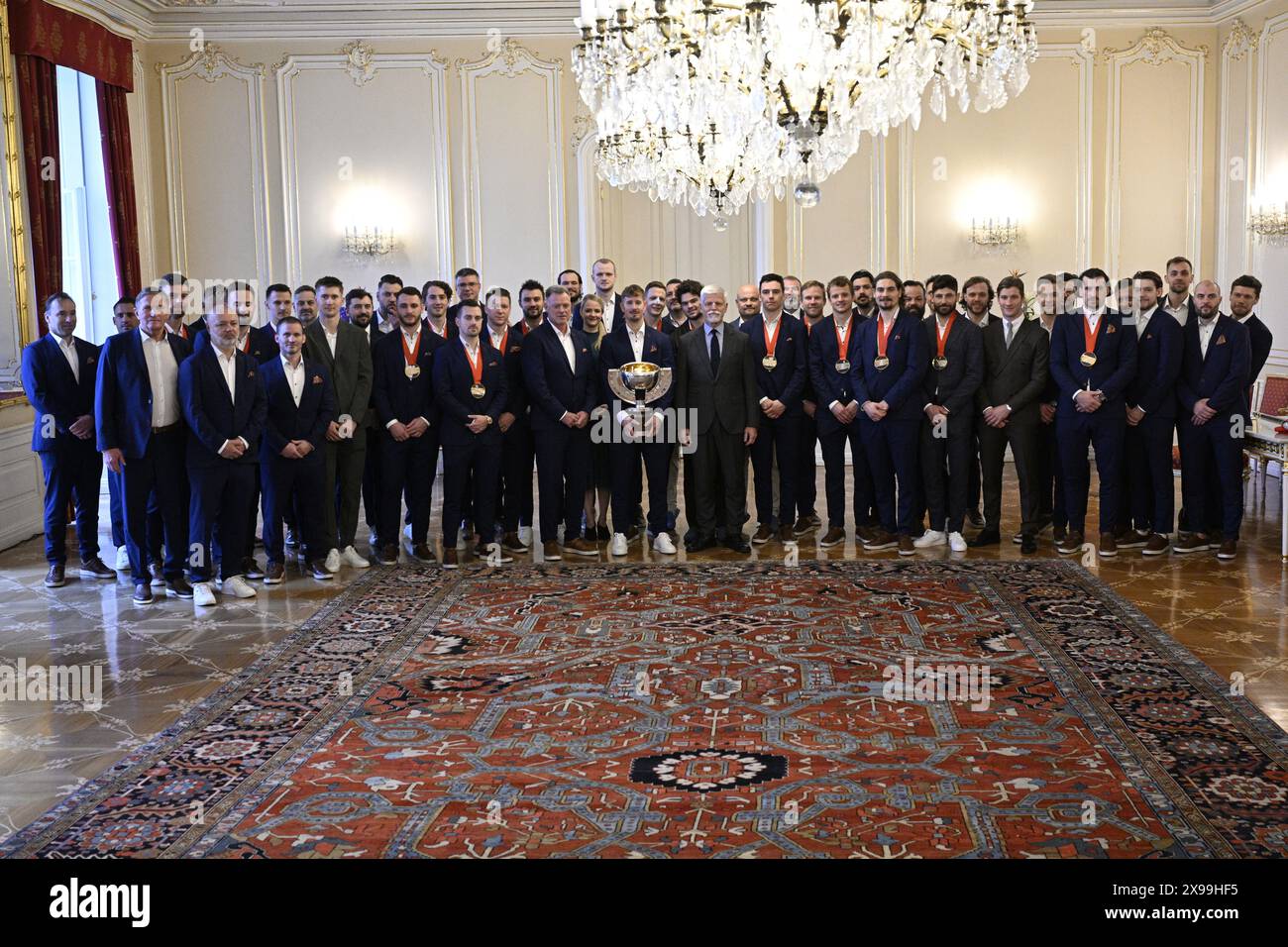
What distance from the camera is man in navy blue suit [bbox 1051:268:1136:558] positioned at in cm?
746

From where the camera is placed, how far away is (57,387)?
726 centimetres

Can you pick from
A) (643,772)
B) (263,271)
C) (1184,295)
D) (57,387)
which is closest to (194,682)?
(643,772)

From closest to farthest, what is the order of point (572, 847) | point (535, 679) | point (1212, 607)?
1. point (572, 847)
2. point (535, 679)
3. point (1212, 607)

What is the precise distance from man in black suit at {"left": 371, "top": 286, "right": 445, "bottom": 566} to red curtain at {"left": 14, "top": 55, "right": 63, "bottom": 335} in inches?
117

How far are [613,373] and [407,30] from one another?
5.25 meters

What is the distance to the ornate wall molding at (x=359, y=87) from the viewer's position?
11.2 m

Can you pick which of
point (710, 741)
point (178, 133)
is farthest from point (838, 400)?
point (178, 133)

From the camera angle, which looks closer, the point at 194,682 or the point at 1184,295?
the point at 194,682

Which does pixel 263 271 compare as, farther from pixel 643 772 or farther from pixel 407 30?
pixel 643 772

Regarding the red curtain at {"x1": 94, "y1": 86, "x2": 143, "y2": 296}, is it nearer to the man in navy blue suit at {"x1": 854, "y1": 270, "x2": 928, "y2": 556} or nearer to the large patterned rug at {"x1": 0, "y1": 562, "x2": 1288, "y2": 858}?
the large patterned rug at {"x1": 0, "y1": 562, "x2": 1288, "y2": 858}

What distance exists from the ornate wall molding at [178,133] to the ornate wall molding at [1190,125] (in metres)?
7.42

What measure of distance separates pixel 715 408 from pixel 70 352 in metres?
3.73

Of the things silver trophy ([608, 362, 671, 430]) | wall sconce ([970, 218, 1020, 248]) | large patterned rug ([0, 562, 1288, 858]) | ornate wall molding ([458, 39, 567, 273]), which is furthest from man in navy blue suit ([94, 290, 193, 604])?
wall sconce ([970, 218, 1020, 248])

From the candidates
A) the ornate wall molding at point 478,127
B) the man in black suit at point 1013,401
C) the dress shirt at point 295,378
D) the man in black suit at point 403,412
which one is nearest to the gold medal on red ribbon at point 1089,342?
the man in black suit at point 1013,401
